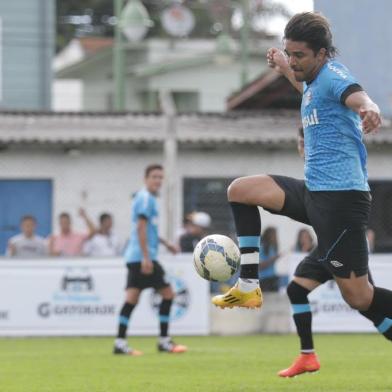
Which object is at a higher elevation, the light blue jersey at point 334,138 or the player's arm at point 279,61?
the player's arm at point 279,61

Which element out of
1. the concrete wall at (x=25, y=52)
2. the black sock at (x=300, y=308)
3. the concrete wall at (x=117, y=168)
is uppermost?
the concrete wall at (x=25, y=52)

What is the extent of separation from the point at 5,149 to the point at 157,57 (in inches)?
839

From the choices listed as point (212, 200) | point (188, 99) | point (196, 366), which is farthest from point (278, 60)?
point (188, 99)

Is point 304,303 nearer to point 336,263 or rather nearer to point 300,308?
point 300,308

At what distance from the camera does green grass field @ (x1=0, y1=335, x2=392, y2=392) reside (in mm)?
10086

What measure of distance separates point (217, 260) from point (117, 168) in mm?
15831

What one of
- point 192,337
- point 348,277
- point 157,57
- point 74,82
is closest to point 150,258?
point 192,337

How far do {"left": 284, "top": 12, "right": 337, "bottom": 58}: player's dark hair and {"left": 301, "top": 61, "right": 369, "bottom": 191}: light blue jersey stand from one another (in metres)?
0.16

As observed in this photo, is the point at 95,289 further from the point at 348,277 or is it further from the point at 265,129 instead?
the point at 348,277

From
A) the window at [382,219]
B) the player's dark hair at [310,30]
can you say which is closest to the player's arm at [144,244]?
the player's dark hair at [310,30]

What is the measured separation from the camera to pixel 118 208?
81.0ft

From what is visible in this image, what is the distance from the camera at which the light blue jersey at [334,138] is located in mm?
8367

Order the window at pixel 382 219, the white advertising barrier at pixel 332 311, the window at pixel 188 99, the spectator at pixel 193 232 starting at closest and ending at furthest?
1. the white advertising barrier at pixel 332 311
2. the spectator at pixel 193 232
3. the window at pixel 382 219
4. the window at pixel 188 99

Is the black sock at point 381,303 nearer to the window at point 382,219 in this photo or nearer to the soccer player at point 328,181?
the soccer player at point 328,181
